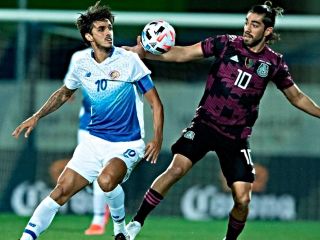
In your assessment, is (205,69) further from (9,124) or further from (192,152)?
(192,152)

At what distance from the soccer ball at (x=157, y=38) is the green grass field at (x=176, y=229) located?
2426mm

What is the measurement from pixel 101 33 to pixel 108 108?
64cm

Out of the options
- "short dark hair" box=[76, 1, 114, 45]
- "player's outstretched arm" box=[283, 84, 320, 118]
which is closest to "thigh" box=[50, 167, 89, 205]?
"short dark hair" box=[76, 1, 114, 45]

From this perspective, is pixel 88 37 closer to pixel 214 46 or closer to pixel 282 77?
pixel 214 46

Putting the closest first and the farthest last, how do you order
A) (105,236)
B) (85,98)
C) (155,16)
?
(105,236)
(85,98)
(155,16)

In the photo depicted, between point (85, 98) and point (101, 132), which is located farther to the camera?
point (85, 98)

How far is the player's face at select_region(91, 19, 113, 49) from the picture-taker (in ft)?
33.0

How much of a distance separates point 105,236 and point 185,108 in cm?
350

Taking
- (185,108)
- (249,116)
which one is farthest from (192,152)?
(185,108)

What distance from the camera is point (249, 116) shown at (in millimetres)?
10422

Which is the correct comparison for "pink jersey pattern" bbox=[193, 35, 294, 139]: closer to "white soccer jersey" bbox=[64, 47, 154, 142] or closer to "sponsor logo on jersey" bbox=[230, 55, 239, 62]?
"sponsor logo on jersey" bbox=[230, 55, 239, 62]

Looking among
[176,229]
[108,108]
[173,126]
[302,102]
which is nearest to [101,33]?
[108,108]

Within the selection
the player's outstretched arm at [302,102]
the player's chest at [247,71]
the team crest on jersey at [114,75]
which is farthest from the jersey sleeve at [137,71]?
the player's outstretched arm at [302,102]

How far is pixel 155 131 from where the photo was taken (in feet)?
31.6
